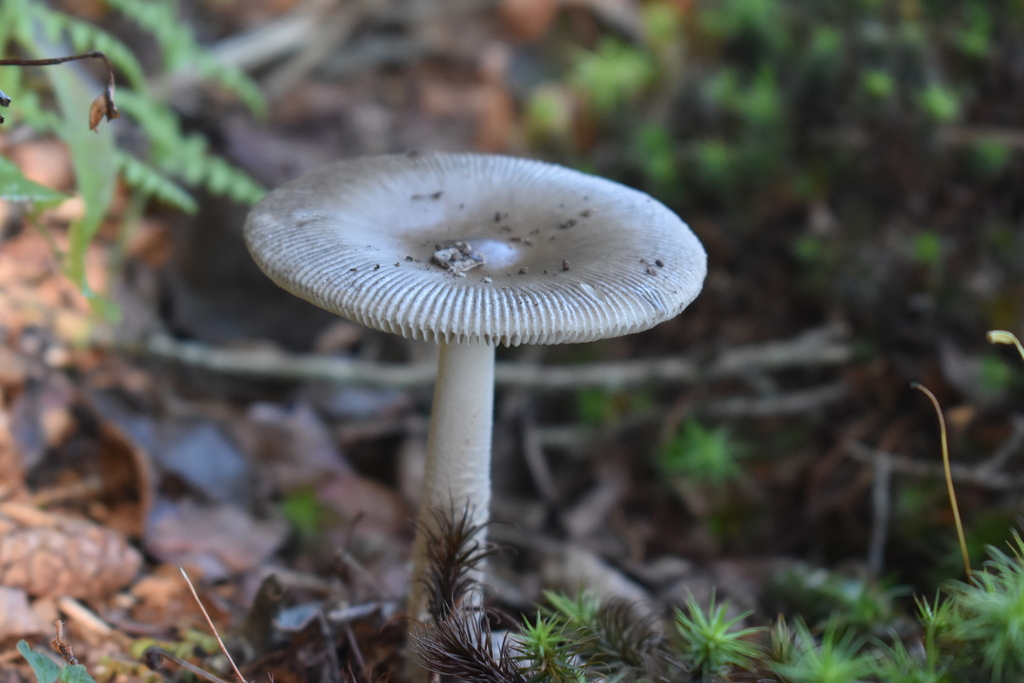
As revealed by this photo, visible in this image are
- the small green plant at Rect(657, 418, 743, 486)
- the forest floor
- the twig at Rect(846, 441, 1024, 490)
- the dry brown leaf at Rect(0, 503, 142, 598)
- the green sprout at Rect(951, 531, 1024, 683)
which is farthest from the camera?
the small green plant at Rect(657, 418, 743, 486)

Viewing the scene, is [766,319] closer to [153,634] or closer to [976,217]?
[976,217]

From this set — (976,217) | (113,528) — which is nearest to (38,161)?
(113,528)

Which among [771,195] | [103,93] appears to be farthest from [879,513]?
[103,93]

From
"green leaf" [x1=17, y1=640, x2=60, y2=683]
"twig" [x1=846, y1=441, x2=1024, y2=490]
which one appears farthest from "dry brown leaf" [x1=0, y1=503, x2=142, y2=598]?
"twig" [x1=846, y1=441, x2=1024, y2=490]

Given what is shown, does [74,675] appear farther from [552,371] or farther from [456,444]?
[552,371]

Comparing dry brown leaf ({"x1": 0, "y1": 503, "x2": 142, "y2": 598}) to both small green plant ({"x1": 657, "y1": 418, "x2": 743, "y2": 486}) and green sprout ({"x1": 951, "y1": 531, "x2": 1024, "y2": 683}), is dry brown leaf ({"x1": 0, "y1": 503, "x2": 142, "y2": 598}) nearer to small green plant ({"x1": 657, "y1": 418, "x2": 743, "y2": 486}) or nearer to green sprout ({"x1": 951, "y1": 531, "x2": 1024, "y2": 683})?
small green plant ({"x1": 657, "y1": 418, "x2": 743, "y2": 486})

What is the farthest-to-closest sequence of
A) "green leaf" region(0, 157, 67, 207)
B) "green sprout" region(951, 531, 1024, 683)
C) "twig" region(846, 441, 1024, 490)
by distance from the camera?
"twig" region(846, 441, 1024, 490), "green leaf" region(0, 157, 67, 207), "green sprout" region(951, 531, 1024, 683)

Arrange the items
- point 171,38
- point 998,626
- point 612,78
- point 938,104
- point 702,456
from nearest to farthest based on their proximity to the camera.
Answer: point 998,626 → point 171,38 → point 702,456 → point 938,104 → point 612,78

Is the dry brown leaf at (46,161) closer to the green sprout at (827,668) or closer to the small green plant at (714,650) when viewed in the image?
the small green plant at (714,650)
